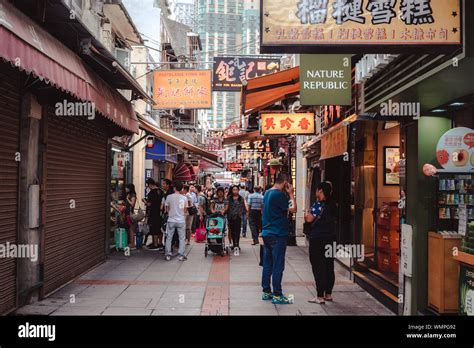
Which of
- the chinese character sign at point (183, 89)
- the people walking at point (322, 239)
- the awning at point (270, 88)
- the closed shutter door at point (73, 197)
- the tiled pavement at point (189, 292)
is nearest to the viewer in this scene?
the tiled pavement at point (189, 292)

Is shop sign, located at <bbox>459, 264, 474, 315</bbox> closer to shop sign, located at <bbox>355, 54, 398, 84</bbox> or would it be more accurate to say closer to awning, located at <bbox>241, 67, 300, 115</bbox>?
shop sign, located at <bbox>355, 54, 398, 84</bbox>

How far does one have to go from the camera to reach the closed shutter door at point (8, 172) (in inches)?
259

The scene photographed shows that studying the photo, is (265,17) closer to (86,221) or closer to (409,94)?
(409,94)

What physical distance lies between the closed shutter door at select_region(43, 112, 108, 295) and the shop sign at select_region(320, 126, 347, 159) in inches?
211

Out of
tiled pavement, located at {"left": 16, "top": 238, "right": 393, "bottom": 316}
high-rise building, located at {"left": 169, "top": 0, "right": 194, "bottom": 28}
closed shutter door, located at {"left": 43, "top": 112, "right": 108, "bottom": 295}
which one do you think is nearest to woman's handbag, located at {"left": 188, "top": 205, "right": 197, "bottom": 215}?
tiled pavement, located at {"left": 16, "top": 238, "right": 393, "bottom": 316}

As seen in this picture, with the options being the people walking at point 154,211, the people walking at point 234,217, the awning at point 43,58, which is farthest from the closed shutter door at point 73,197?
the people walking at point 234,217

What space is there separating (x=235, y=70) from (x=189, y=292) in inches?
408

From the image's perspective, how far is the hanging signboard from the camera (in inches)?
195

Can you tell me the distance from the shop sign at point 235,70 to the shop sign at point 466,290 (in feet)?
40.1

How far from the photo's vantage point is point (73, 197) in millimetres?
9516

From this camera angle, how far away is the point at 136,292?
330 inches

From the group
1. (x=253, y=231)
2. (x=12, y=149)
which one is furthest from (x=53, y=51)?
(x=253, y=231)

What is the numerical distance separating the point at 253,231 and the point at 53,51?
999 cm

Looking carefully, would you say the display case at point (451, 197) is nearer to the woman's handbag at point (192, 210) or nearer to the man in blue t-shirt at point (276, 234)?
the man in blue t-shirt at point (276, 234)
